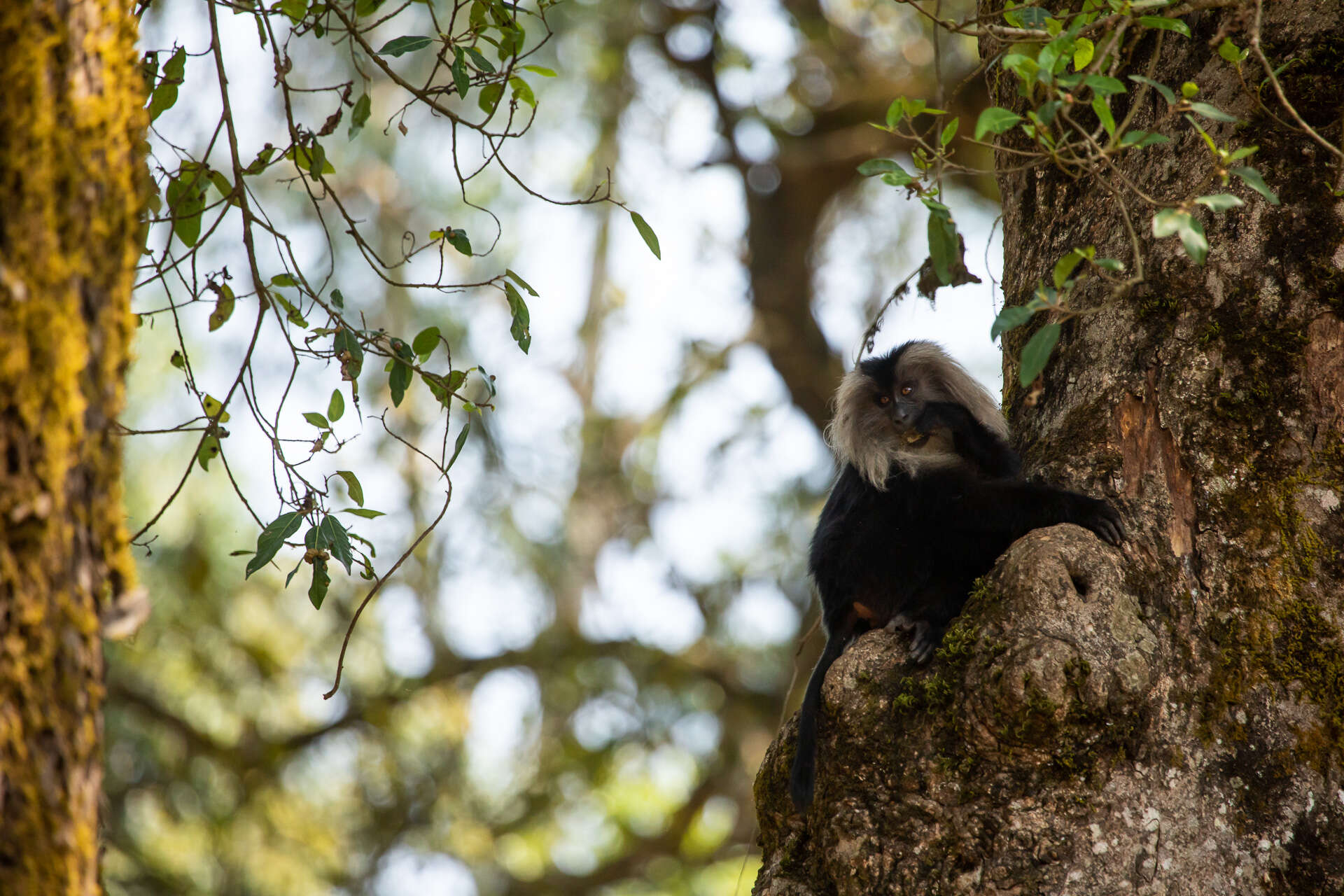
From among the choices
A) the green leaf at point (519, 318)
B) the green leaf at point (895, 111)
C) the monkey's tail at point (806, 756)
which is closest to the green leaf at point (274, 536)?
the green leaf at point (519, 318)

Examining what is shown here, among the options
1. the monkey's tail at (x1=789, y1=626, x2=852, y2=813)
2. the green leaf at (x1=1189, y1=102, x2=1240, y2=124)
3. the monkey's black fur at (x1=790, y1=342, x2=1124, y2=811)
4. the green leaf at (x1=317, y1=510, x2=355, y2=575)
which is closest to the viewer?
the green leaf at (x1=1189, y1=102, x2=1240, y2=124)

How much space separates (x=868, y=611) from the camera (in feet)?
11.7

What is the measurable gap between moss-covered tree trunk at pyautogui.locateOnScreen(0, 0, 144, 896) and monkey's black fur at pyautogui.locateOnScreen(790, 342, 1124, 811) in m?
1.84

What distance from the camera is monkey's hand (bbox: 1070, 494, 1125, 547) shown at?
278 centimetres

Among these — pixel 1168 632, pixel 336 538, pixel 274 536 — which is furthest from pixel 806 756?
pixel 274 536

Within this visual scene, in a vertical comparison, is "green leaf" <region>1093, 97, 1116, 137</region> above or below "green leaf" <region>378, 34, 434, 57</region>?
below

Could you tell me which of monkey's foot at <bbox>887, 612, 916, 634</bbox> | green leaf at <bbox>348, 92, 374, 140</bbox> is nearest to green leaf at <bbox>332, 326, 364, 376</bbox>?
green leaf at <bbox>348, 92, 374, 140</bbox>

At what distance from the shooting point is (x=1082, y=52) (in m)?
2.53

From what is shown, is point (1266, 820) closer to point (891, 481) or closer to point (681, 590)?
point (891, 481)

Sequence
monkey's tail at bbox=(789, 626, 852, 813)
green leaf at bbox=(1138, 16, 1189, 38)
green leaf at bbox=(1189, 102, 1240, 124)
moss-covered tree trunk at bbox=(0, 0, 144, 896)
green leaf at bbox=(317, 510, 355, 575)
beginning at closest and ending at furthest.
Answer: moss-covered tree trunk at bbox=(0, 0, 144, 896)
green leaf at bbox=(1189, 102, 1240, 124)
green leaf at bbox=(1138, 16, 1189, 38)
green leaf at bbox=(317, 510, 355, 575)
monkey's tail at bbox=(789, 626, 852, 813)

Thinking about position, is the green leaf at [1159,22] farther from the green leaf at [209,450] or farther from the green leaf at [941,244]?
the green leaf at [209,450]

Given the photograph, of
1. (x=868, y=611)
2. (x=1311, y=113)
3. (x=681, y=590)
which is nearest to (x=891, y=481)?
(x=868, y=611)

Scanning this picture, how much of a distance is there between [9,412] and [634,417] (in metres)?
10.5

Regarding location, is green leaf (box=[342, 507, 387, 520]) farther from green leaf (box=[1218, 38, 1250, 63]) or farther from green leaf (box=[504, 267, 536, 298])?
green leaf (box=[1218, 38, 1250, 63])
